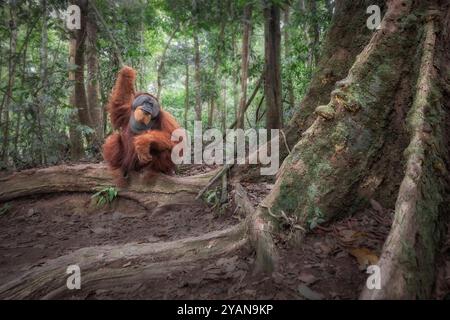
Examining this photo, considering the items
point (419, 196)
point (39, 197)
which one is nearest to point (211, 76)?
point (39, 197)

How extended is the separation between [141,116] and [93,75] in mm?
2722

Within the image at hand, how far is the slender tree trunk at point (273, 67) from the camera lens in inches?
245

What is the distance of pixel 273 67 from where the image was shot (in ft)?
20.6

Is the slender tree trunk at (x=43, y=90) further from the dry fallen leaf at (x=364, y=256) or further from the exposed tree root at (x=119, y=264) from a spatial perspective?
the dry fallen leaf at (x=364, y=256)

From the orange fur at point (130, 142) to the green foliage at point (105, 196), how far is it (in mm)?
183

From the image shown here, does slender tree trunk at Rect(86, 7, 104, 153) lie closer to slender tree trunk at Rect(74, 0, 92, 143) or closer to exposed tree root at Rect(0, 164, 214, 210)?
slender tree trunk at Rect(74, 0, 92, 143)

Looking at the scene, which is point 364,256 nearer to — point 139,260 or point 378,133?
point 378,133

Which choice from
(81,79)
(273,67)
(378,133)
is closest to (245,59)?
(273,67)

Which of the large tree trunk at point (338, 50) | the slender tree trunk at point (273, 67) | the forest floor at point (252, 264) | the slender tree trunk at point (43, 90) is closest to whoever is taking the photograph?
the forest floor at point (252, 264)

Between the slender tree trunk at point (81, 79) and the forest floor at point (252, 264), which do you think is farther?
the slender tree trunk at point (81, 79)

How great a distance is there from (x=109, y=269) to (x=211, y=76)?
9828 mm

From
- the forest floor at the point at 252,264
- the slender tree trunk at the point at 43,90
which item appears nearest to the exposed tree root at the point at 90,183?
the forest floor at the point at 252,264

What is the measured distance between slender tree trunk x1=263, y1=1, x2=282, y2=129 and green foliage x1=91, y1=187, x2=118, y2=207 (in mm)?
2861

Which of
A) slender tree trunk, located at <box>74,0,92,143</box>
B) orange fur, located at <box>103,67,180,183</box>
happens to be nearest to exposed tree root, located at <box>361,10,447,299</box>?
orange fur, located at <box>103,67,180,183</box>
